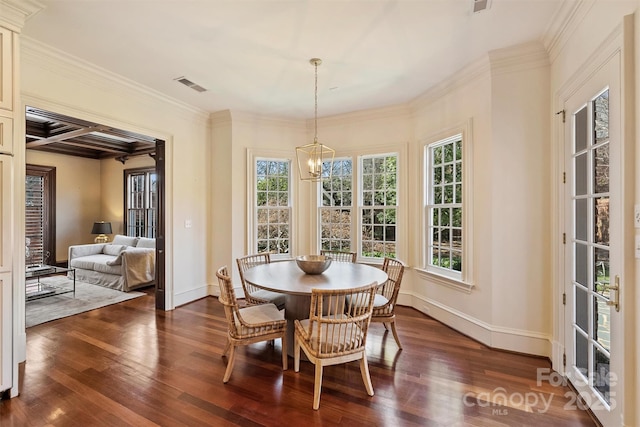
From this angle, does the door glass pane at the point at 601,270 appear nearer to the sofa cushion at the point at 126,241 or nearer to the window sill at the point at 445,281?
the window sill at the point at 445,281

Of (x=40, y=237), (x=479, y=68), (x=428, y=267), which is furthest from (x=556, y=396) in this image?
(x=40, y=237)

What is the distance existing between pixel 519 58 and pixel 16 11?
4232mm

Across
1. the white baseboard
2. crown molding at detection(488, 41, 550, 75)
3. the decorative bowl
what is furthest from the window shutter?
crown molding at detection(488, 41, 550, 75)

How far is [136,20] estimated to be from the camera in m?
2.49

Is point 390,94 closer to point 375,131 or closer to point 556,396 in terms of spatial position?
point 375,131

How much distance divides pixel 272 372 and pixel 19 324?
2.41 m

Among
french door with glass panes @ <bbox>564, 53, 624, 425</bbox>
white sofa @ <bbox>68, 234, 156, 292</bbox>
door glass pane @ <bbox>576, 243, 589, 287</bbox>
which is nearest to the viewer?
french door with glass panes @ <bbox>564, 53, 624, 425</bbox>

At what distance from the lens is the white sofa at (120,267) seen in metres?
5.29

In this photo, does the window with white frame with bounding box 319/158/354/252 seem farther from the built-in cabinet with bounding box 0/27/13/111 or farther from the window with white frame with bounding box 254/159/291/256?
the built-in cabinet with bounding box 0/27/13/111

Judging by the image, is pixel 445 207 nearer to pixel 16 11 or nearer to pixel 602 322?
pixel 602 322

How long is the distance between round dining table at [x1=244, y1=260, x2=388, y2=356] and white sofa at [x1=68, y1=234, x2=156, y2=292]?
3.37 metres

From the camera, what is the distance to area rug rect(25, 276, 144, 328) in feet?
13.0

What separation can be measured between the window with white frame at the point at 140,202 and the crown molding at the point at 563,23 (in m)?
7.70

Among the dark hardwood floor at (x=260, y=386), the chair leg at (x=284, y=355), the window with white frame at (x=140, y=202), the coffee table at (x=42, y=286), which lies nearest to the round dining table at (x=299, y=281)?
the chair leg at (x=284, y=355)
